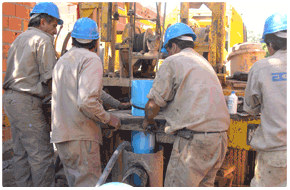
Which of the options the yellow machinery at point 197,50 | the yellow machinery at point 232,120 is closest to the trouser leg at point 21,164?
the yellow machinery at point 197,50

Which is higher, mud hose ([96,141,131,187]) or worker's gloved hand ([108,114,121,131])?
worker's gloved hand ([108,114,121,131])

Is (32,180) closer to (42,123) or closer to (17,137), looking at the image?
(17,137)

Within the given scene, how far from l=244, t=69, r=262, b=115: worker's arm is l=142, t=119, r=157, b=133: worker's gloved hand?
34.9 inches

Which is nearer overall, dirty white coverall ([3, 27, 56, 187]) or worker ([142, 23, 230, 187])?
worker ([142, 23, 230, 187])

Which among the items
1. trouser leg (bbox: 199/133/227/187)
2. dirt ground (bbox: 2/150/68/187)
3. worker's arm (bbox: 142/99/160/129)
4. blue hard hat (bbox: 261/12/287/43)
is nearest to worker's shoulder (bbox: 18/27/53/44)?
worker's arm (bbox: 142/99/160/129)

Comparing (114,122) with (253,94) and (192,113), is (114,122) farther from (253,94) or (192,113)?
(253,94)

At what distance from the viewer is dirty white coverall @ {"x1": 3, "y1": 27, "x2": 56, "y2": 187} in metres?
2.85

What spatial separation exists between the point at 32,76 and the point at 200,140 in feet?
6.68

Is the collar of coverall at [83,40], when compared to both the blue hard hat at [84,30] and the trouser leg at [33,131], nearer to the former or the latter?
the blue hard hat at [84,30]

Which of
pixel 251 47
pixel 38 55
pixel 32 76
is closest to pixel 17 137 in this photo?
pixel 32 76

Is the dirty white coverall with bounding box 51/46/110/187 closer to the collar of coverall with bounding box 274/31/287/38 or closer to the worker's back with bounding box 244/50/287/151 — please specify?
the worker's back with bounding box 244/50/287/151

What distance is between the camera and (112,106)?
325 centimetres

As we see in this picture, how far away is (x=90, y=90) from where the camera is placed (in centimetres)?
224

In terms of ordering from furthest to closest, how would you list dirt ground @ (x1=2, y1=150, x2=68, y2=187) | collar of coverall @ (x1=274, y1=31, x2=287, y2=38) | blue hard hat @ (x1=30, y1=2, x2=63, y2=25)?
dirt ground @ (x1=2, y1=150, x2=68, y2=187) → blue hard hat @ (x1=30, y1=2, x2=63, y2=25) → collar of coverall @ (x1=274, y1=31, x2=287, y2=38)
